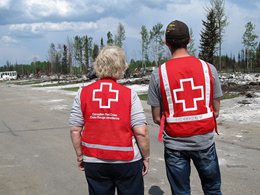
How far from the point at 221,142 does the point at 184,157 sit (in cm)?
542

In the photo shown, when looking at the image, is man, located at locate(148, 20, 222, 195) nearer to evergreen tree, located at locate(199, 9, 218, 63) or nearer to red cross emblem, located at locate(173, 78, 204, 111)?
red cross emblem, located at locate(173, 78, 204, 111)

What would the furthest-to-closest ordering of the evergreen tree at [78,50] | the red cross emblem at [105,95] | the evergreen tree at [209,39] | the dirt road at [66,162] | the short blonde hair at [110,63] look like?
the evergreen tree at [78,50]
the evergreen tree at [209,39]
the dirt road at [66,162]
the short blonde hair at [110,63]
the red cross emblem at [105,95]

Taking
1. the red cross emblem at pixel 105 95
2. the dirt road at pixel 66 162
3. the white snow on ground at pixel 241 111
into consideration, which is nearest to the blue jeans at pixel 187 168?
the red cross emblem at pixel 105 95

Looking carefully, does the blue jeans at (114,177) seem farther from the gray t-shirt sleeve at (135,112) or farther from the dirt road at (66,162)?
the dirt road at (66,162)

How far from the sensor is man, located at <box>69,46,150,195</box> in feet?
9.63

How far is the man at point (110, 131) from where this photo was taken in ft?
9.63

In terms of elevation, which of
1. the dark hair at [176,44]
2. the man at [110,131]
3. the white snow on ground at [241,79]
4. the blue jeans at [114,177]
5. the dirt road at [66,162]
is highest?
the dark hair at [176,44]

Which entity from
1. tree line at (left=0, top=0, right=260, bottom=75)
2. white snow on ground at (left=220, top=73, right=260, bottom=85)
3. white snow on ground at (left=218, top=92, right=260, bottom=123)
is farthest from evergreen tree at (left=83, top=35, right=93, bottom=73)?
white snow on ground at (left=218, top=92, right=260, bottom=123)

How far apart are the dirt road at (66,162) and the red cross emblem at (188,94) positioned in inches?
87.3

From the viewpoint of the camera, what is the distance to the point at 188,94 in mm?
3092

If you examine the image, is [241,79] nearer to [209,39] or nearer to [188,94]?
[209,39]

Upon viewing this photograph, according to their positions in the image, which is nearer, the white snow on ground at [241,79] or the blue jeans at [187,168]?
the blue jeans at [187,168]

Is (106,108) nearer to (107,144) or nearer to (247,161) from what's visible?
(107,144)

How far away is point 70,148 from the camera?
810 centimetres
